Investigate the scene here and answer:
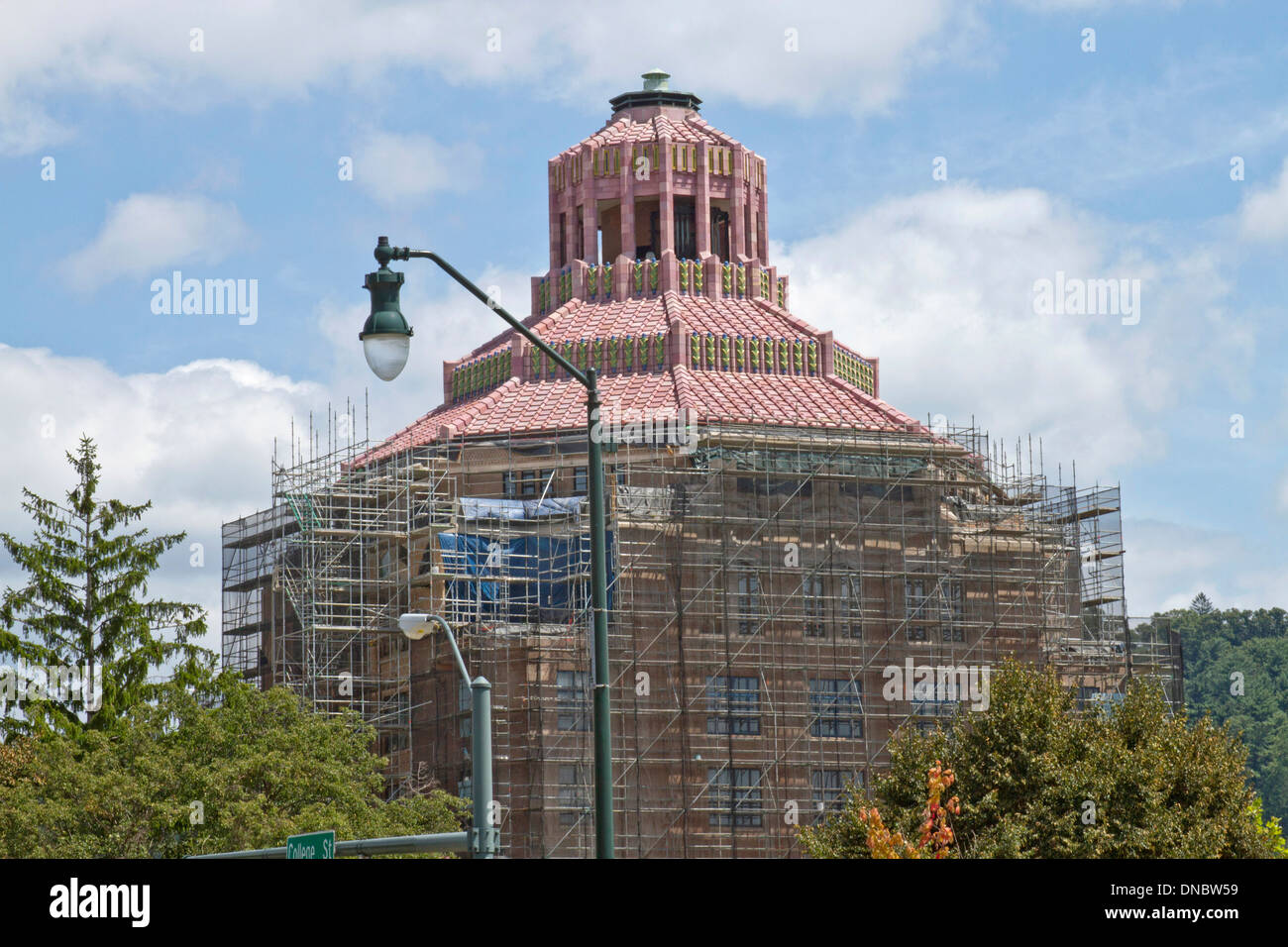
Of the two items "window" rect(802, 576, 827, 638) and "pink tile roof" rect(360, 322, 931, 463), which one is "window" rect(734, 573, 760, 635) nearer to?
"window" rect(802, 576, 827, 638)

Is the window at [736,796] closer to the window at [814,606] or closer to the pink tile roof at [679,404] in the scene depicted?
the window at [814,606]

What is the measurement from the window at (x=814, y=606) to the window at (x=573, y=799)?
7.92 metres

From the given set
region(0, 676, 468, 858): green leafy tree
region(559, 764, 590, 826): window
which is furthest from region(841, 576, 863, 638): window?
region(0, 676, 468, 858): green leafy tree

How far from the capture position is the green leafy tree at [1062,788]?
4047 centimetres

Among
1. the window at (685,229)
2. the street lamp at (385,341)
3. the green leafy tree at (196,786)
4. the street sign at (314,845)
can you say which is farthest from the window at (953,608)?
the street lamp at (385,341)

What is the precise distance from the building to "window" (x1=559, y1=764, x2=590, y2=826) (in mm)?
77

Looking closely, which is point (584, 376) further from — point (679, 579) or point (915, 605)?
point (915, 605)

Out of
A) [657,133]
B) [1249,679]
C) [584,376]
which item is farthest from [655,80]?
[1249,679]

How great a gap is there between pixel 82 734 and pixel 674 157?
111 ft

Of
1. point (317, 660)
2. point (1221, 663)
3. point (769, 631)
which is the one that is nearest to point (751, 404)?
point (769, 631)

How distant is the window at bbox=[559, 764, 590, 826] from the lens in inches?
2063

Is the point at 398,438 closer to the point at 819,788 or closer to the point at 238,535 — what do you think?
the point at 238,535

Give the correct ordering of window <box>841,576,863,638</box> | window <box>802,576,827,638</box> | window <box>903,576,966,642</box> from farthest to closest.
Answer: window <box>903,576,966,642</box>, window <box>802,576,827,638</box>, window <box>841,576,863,638</box>

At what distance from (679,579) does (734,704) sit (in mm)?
3791
